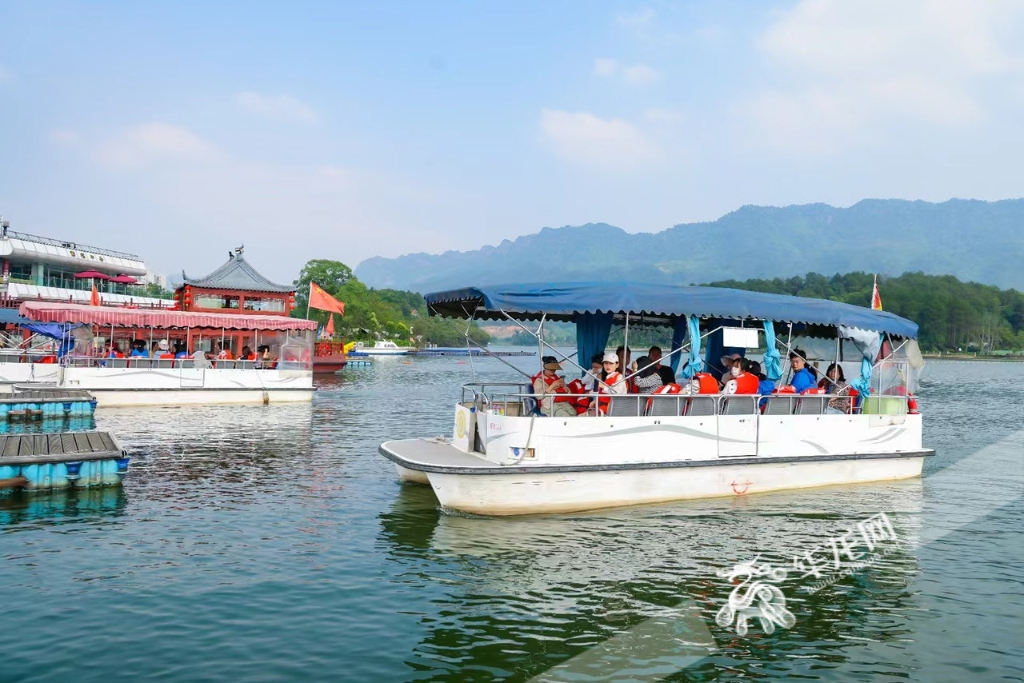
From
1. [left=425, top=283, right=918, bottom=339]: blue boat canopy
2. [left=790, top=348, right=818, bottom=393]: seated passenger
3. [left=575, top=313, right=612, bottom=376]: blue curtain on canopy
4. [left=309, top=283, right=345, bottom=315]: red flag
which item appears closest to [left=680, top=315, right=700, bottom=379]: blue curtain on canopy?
Result: [left=425, top=283, right=918, bottom=339]: blue boat canopy

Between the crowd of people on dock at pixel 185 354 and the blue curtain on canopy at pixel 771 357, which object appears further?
the crowd of people on dock at pixel 185 354

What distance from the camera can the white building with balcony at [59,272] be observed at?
72938 mm

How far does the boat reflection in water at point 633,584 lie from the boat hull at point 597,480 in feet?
0.84

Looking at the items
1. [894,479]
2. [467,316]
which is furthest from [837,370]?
[467,316]

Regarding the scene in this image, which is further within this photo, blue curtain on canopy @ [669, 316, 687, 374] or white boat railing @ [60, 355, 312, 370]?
white boat railing @ [60, 355, 312, 370]

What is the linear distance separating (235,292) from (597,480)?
147 feet

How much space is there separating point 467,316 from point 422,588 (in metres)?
6.33

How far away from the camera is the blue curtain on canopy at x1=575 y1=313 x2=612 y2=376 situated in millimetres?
16125

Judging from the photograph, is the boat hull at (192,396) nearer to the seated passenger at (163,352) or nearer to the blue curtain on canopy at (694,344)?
the seated passenger at (163,352)

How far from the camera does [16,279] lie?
75.4m

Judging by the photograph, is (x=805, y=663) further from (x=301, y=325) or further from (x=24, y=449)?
(x=301, y=325)

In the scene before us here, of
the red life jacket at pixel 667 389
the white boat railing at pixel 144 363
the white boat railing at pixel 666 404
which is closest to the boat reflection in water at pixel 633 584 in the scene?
the white boat railing at pixel 666 404

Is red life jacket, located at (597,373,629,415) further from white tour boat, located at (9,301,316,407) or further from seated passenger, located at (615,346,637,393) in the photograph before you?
white tour boat, located at (9,301,316,407)

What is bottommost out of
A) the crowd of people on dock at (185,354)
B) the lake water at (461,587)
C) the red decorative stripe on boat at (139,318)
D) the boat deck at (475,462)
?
the lake water at (461,587)
